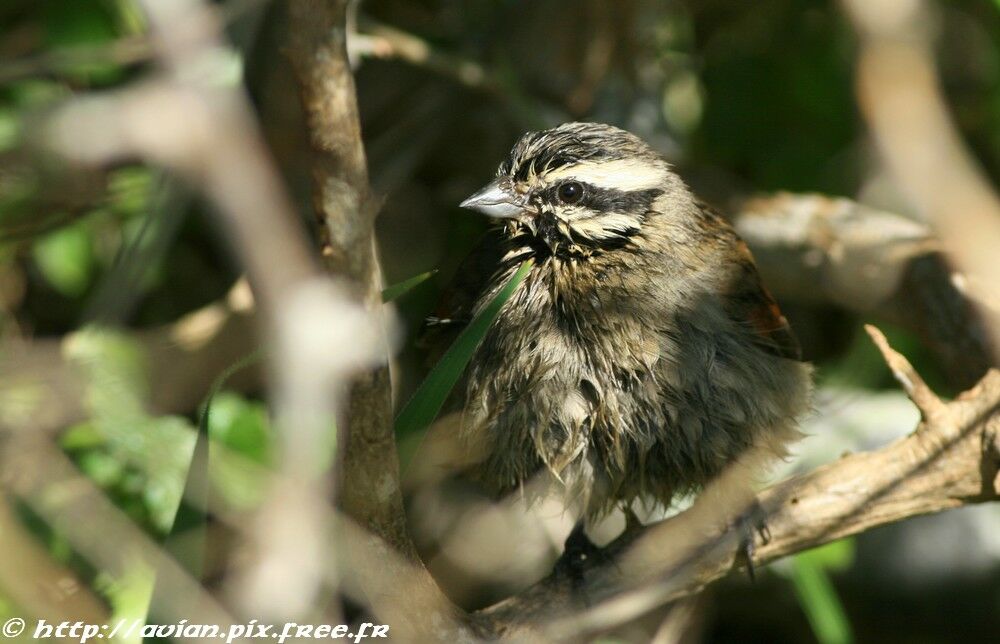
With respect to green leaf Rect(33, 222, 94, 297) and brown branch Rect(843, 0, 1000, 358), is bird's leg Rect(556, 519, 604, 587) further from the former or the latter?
green leaf Rect(33, 222, 94, 297)

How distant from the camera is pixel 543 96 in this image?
548 cm

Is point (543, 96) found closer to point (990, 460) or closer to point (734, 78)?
point (734, 78)

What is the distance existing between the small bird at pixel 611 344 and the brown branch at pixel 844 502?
0.61 ft

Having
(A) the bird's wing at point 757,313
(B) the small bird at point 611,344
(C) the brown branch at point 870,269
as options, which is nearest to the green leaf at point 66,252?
(B) the small bird at point 611,344

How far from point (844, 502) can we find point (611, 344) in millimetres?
843

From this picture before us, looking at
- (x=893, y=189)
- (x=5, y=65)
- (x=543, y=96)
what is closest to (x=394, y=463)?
(x=5, y=65)

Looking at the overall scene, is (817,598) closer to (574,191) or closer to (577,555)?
(577,555)

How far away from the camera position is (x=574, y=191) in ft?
11.3

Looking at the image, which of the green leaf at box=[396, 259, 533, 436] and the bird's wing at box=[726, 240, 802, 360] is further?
the bird's wing at box=[726, 240, 802, 360]

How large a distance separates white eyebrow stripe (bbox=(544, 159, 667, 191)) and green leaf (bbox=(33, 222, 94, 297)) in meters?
2.27

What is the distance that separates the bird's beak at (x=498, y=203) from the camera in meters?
3.45

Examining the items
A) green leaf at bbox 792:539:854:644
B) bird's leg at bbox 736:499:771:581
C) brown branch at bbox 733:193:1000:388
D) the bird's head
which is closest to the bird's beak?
the bird's head

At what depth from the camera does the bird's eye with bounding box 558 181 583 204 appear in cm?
343

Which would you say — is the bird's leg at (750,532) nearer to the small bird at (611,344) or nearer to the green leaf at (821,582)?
the small bird at (611,344)
